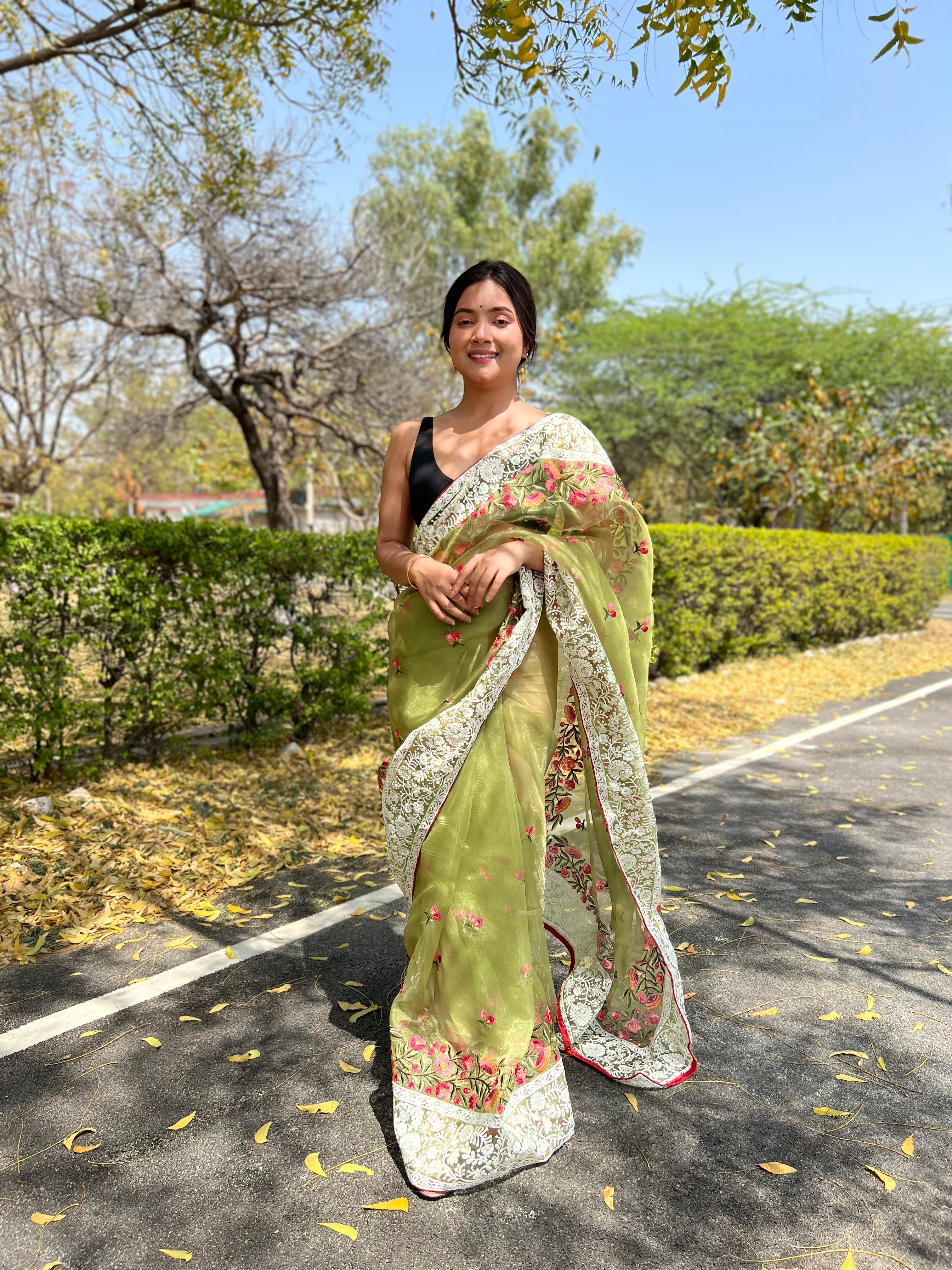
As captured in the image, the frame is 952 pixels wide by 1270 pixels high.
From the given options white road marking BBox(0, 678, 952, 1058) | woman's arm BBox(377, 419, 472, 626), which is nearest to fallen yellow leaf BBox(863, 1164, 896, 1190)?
white road marking BBox(0, 678, 952, 1058)

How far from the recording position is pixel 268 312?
1134cm

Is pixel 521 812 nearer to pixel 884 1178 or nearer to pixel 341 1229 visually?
pixel 341 1229

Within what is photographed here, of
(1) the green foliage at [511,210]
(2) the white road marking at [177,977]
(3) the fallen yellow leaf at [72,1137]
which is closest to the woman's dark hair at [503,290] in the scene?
(2) the white road marking at [177,977]

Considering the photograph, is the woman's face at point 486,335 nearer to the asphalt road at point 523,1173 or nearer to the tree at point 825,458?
the asphalt road at point 523,1173

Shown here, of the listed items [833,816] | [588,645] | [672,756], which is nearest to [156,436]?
[672,756]

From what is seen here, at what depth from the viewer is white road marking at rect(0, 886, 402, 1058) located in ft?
9.75

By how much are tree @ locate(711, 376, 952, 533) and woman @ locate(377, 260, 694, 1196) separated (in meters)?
16.3

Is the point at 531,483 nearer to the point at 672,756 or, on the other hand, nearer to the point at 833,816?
the point at 833,816

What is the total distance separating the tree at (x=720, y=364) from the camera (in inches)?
921

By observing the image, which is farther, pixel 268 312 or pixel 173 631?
pixel 268 312

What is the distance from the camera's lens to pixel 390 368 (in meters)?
12.8

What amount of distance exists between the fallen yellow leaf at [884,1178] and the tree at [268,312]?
9432 millimetres

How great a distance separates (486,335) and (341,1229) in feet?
7.81

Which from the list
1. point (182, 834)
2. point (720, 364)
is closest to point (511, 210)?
point (720, 364)
